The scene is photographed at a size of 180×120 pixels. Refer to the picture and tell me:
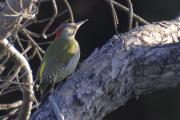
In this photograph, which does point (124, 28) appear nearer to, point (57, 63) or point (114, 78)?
point (57, 63)

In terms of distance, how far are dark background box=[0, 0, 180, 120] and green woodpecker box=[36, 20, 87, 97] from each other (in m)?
2.13

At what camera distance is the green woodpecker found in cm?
439

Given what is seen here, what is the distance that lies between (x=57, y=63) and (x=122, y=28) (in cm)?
266

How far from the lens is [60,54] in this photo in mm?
4727

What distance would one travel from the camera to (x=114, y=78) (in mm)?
3832

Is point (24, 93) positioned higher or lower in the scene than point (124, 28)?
higher

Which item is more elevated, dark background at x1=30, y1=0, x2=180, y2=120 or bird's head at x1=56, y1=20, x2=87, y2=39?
bird's head at x1=56, y1=20, x2=87, y2=39

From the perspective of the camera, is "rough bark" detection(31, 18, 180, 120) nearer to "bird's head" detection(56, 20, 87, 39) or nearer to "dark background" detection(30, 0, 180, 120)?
"bird's head" detection(56, 20, 87, 39)

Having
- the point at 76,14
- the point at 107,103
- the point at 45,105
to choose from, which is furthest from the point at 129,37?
the point at 76,14

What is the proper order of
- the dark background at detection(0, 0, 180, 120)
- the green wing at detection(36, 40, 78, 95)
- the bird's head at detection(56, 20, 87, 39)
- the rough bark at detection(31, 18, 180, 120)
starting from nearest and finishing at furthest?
the rough bark at detection(31, 18, 180, 120), the green wing at detection(36, 40, 78, 95), the bird's head at detection(56, 20, 87, 39), the dark background at detection(0, 0, 180, 120)

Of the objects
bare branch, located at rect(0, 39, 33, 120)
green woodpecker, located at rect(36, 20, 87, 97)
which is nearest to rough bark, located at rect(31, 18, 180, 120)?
green woodpecker, located at rect(36, 20, 87, 97)

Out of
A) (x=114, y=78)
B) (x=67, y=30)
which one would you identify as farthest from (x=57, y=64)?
(x=114, y=78)

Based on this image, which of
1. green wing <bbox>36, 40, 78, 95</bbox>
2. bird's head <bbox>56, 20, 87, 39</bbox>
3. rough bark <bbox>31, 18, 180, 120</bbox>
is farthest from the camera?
bird's head <bbox>56, 20, 87, 39</bbox>

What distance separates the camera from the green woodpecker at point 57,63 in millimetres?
4395
